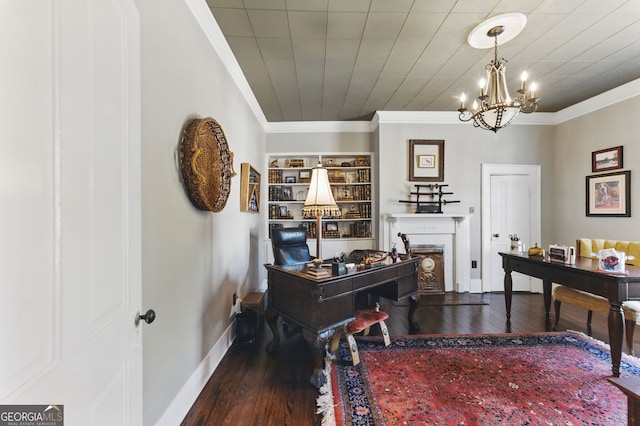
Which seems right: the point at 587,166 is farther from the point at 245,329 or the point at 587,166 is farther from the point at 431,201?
the point at 245,329

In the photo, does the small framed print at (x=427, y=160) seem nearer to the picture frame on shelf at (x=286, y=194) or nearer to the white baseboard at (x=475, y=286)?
the white baseboard at (x=475, y=286)

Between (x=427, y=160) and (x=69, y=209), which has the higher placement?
(x=427, y=160)

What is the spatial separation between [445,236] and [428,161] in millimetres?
1196

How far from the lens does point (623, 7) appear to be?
197cm

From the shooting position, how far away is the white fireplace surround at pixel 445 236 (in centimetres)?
→ 402

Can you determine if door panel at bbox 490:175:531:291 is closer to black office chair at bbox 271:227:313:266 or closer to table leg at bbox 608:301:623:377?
table leg at bbox 608:301:623:377

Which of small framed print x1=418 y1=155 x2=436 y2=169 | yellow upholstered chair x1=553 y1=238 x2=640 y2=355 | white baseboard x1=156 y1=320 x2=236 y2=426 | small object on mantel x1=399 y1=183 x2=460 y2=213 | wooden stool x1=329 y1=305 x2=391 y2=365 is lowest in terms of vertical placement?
white baseboard x1=156 y1=320 x2=236 y2=426

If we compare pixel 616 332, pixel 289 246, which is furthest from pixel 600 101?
pixel 289 246

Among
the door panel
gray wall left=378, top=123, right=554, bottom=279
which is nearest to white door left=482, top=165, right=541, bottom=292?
the door panel

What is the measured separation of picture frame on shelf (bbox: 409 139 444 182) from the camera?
161 inches

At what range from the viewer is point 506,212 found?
410 cm

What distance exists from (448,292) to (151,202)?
4.13 metres

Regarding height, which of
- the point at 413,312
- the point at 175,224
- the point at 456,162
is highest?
the point at 456,162

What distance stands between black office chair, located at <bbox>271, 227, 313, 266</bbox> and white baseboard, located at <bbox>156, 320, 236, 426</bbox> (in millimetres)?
839
